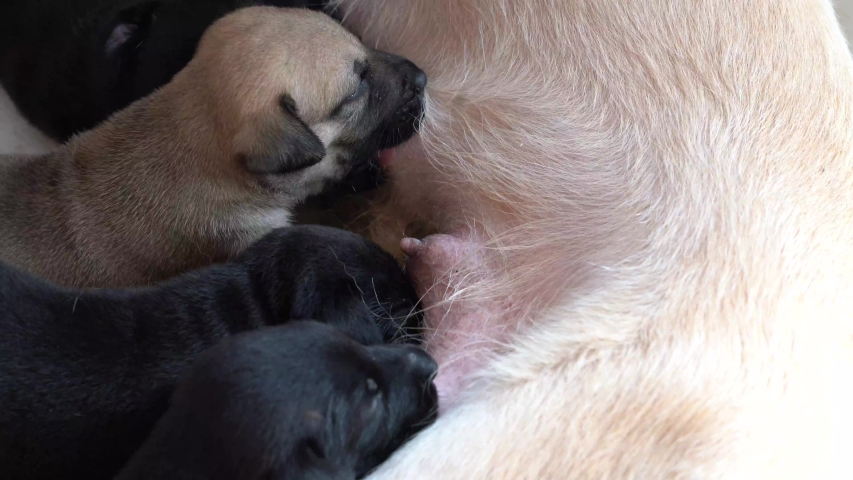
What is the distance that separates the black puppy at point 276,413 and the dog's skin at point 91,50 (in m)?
0.90

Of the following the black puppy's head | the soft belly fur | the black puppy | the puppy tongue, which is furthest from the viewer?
the puppy tongue

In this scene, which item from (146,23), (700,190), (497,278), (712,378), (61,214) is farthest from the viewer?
(146,23)

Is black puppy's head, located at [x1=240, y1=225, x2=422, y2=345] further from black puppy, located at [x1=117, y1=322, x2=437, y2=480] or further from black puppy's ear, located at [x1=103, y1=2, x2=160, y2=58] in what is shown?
black puppy's ear, located at [x1=103, y1=2, x2=160, y2=58]

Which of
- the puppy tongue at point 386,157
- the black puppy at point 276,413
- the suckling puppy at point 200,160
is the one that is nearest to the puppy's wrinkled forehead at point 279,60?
the suckling puppy at point 200,160

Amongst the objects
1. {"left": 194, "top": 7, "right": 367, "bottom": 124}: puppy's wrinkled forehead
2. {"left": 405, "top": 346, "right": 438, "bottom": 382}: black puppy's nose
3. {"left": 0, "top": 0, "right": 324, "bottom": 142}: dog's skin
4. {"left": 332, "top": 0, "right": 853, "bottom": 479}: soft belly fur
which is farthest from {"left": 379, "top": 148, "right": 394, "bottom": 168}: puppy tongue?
{"left": 405, "top": 346, "right": 438, "bottom": 382}: black puppy's nose

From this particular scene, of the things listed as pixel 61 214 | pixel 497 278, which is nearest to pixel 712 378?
pixel 497 278

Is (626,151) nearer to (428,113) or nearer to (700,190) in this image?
(700,190)

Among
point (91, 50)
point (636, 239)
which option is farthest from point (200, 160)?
point (636, 239)

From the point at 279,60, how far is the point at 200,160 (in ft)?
0.83

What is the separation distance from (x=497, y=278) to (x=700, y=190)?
1.26ft

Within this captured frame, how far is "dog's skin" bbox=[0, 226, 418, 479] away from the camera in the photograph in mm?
1111

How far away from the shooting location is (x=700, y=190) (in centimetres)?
123

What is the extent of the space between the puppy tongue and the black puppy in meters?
0.60

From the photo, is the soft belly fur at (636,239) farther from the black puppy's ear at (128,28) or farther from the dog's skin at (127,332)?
the black puppy's ear at (128,28)
